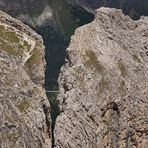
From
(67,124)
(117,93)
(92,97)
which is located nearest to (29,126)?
(67,124)

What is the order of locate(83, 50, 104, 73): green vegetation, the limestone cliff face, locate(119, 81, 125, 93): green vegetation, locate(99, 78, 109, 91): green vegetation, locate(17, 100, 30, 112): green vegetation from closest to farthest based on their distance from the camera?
the limestone cliff face, locate(17, 100, 30, 112): green vegetation, locate(99, 78, 109, 91): green vegetation, locate(83, 50, 104, 73): green vegetation, locate(119, 81, 125, 93): green vegetation

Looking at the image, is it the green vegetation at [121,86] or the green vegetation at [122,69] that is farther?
the green vegetation at [122,69]

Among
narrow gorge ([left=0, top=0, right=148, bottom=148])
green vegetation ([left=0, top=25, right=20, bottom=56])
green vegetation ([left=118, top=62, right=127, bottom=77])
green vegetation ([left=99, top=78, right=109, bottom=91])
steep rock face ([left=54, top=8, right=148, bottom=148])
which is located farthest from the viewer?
green vegetation ([left=118, top=62, right=127, bottom=77])

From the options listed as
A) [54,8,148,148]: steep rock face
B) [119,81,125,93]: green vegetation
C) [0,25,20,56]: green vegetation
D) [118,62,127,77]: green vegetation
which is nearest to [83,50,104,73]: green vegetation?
[54,8,148,148]: steep rock face

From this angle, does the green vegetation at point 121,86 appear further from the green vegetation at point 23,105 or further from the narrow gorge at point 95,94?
the green vegetation at point 23,105

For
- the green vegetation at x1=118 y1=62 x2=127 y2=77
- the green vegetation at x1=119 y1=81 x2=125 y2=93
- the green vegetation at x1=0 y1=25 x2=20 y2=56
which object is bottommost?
the green vegetation at x1=119 y1=81 x2=125 y2=93

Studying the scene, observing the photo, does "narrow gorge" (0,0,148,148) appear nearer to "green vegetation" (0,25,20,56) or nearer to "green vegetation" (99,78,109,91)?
"green vegetation" (99,78,109,91)

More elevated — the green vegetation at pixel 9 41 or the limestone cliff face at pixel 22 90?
the green vegetation at pixel 9 41

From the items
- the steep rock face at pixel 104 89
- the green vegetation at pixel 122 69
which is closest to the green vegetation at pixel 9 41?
the steep rock face at pixel 104 89

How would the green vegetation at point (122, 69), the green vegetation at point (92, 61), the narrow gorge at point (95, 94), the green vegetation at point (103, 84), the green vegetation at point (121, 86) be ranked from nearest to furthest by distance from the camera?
the narrow gorge at point (95, 94) < the green vegetation at point (103, 84) < the green vegetation at point (92, 61) < the green vegetation at point (121, 86) < the green vegetation at point (122, 69)
